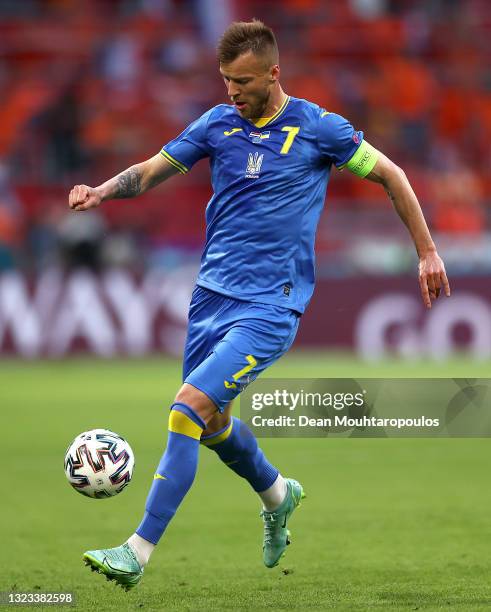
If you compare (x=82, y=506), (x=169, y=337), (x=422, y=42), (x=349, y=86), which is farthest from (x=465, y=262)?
(x=82, y=506)

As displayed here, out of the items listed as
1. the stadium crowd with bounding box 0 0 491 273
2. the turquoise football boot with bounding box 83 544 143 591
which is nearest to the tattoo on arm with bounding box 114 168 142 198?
the turquoise football boot with bounding box 83 544 143 591

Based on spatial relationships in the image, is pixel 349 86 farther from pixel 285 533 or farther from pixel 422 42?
pixel 285 533

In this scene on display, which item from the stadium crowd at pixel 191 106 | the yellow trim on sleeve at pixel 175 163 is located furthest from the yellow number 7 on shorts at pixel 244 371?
the stadium crowd at pixel 191 106

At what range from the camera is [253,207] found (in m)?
5.41

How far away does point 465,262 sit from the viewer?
56.1 ft

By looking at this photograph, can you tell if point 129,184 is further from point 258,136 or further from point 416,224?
point 416,224

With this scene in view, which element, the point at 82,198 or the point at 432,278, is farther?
the point at 82,198

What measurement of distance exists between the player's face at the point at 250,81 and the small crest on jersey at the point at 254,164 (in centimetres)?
18

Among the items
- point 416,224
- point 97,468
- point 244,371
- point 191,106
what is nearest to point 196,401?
point 244,371

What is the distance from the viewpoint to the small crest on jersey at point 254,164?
542 centimetres

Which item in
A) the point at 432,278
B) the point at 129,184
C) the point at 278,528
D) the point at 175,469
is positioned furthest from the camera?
the point at 278,528

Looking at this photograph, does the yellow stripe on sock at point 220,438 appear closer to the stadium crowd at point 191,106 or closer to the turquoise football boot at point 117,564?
the turquoise football boot at point 117,564

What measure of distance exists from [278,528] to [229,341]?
1141mm

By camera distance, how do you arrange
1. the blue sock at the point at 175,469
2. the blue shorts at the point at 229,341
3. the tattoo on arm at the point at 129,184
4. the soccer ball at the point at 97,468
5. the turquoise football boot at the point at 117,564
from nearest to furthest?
1. the turquoise football boot at the point at 117,564
2. the blue sock at the point at 175,469
3. the blue shorts at the point at 229,341
4. the soccer ball at the point at 97,468
5. the tattoo on arm at the point at 129,184
